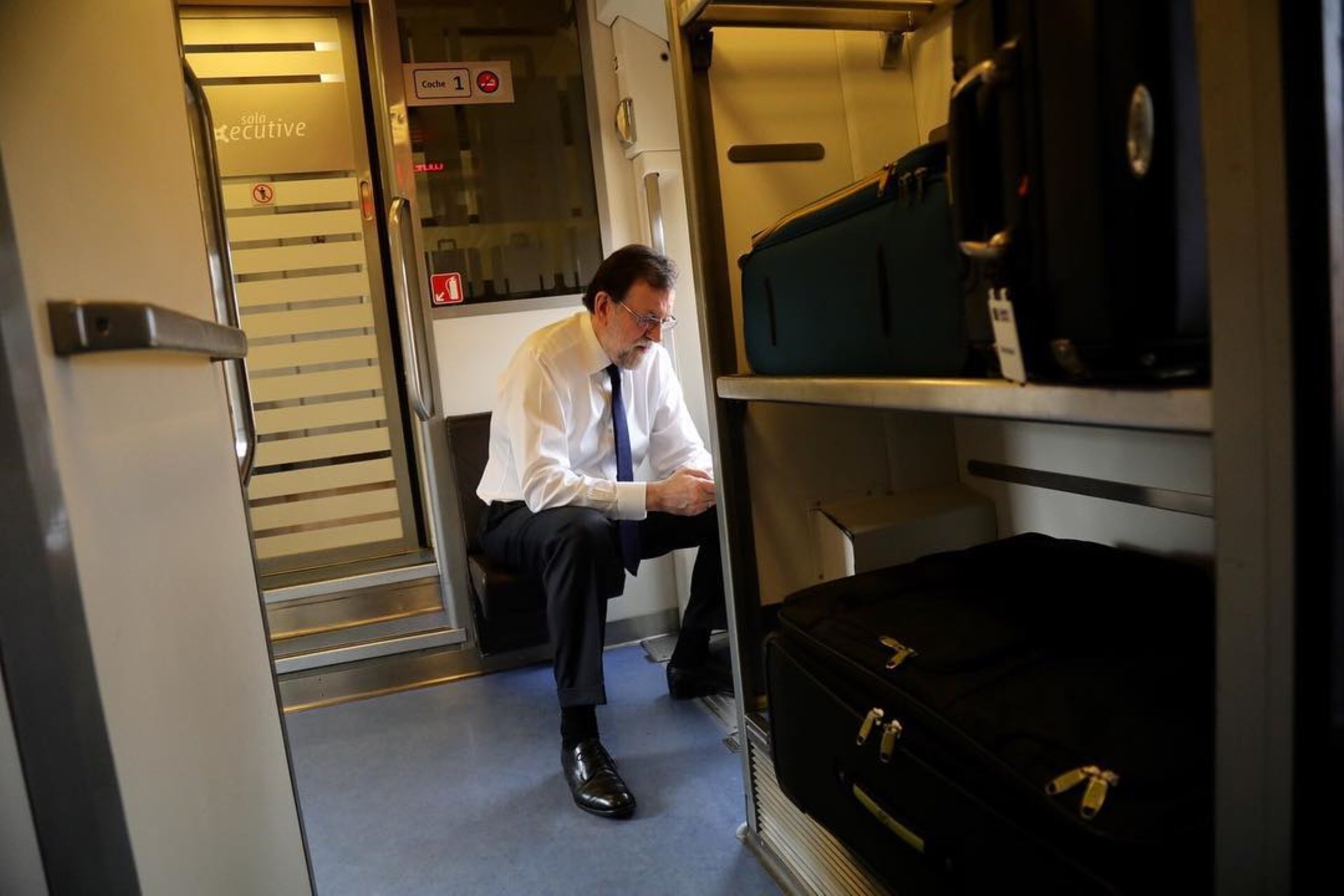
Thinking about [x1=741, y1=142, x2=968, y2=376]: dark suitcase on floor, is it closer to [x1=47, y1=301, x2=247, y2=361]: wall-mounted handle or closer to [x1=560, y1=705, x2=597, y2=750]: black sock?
[x1=47, y1=301, x2=247, y2=361]: wall-mounted handle

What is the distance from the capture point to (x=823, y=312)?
1299 mm

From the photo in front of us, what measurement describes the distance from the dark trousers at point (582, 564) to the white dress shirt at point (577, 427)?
2.6 inches

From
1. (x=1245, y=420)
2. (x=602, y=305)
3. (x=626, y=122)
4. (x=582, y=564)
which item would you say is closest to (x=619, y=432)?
(x=602, y=305)

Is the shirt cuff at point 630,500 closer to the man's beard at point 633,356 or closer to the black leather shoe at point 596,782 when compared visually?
the man's beard at point 633,356

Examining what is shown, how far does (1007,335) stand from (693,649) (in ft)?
6.06

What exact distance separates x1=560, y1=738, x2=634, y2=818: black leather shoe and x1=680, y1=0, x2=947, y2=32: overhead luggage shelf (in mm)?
1545

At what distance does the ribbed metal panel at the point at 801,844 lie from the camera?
1366mm

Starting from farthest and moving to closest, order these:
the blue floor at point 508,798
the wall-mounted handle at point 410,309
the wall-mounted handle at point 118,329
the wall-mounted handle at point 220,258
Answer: the wall-mounted handle at point 410,309, the blue floor at point 508,798, the wall-mounted handle at point 220,258, the wall-mounted handle at point 118,329

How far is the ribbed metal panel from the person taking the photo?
1.37m

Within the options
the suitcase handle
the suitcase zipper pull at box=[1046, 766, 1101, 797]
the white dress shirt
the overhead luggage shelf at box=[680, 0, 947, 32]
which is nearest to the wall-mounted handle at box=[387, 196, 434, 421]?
the white dress shirt

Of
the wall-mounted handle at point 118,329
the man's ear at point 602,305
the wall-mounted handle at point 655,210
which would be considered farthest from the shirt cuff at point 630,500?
the wall-mounted handle at point 118,329

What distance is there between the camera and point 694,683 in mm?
2492

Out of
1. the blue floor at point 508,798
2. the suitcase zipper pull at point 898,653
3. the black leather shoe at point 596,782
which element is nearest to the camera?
the suitcase zipper pull at point 898,653

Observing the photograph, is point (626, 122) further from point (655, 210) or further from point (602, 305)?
point (602, 305)
